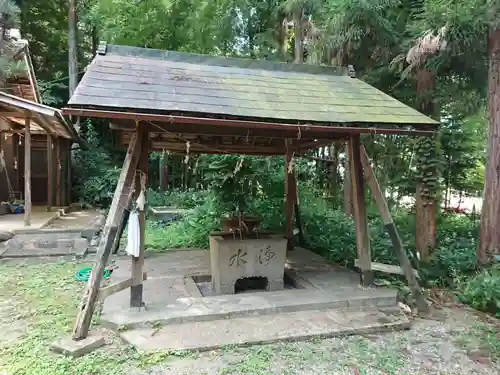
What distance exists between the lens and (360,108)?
15.5 feet

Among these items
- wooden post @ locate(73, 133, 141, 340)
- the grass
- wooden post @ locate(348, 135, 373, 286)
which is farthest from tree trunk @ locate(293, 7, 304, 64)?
the grass

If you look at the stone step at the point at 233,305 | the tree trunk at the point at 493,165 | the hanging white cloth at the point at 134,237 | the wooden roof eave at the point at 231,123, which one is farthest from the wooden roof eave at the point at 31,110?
the tree trunk at the point at 493,165

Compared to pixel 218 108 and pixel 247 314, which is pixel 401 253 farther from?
pixel 218 108

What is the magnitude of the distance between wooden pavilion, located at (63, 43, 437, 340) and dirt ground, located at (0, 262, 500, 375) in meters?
0.46

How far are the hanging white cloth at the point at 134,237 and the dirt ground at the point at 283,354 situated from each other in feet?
2.79

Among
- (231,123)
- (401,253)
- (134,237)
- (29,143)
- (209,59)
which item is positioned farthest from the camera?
(29,143)

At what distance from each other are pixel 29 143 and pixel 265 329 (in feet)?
24.6

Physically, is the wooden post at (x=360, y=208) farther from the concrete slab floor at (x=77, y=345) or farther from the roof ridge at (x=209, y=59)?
the concrete slab floor at (x=77, y=345)

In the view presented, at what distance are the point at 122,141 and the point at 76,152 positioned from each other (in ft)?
34.0

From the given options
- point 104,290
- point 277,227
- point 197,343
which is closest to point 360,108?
point 197,343

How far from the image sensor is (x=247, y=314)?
13.8ft

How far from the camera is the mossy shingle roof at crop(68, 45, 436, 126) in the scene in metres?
3.88

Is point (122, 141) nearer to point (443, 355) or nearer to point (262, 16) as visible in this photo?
point (443, 355)

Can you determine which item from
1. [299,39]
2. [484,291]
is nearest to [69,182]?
[299,39]
